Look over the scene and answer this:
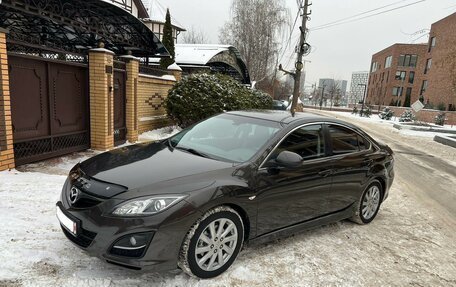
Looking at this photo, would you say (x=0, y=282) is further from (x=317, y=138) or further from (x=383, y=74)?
(x=383, y=74)

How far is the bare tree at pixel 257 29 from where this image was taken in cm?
3503

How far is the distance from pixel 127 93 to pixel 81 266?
21.4ft

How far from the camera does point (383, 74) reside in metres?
62.6

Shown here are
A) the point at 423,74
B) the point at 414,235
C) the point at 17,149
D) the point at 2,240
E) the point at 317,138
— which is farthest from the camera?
the point at 423,74

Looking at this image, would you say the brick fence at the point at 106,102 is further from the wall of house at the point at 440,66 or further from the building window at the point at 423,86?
the building window at the point at 423,86

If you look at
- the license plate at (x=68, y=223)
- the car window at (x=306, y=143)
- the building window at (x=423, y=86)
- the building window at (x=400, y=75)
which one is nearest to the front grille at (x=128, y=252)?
the license plate at (x=68, y=223)

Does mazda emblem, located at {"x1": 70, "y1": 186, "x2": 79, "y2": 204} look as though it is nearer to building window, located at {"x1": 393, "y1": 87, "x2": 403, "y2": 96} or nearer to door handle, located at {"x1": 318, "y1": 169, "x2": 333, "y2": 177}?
door handle, located at {"x1": 318, "y1": 169, "x2": 333, "y2": 177}

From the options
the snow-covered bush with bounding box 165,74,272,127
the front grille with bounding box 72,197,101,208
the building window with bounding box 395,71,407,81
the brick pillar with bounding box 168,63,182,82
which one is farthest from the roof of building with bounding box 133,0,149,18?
the building window with bounding box 395,71,407,81

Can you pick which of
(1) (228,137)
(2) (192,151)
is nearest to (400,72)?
(1) (228,137)

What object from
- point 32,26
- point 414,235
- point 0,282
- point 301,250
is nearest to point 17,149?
point 0,282

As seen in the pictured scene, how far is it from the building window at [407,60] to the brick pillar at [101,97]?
60.0m

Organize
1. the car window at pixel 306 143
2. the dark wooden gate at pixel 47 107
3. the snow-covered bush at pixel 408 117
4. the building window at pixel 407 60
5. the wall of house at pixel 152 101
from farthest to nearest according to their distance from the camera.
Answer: the building window at pixel 407 60
the snow-covered bush at pixel 408 117
the wall of house at pixel 152 101
the dark wooden gate at pixel 47 107
the car window at pixel 306 143

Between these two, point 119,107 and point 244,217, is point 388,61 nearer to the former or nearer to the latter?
point 119,107

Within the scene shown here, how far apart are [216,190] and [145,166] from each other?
747mm
